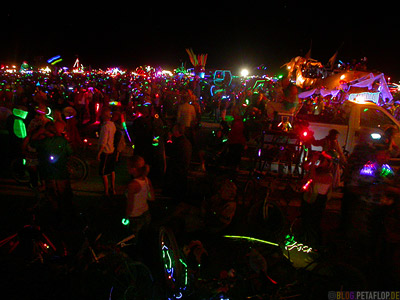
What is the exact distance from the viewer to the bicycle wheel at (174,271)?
347 centimetres

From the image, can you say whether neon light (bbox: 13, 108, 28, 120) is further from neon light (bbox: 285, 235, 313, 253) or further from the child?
neon light (bbox: 285, 235, 313, 253)

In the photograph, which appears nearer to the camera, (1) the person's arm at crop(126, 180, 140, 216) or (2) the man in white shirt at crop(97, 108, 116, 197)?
(1) the person's arm at crop(126, 180, 140, 216)

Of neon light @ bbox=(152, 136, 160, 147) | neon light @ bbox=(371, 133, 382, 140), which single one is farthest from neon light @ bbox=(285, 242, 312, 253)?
neon light @ bbox=(371, 133, 382, 140)

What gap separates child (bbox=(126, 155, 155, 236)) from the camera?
13.6ft

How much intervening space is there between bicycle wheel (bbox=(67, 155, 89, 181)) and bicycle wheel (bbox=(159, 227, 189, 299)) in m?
4.58

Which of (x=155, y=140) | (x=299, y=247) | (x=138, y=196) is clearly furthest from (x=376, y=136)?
(x=138, y=196)

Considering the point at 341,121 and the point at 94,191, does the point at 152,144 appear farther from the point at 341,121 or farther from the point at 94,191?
the point at 341,121

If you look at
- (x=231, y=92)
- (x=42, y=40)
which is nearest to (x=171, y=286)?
(x=231, y=92)

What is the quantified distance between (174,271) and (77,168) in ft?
16.5

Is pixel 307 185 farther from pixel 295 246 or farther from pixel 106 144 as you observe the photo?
pixel 106 144

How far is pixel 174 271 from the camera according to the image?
3.48 m

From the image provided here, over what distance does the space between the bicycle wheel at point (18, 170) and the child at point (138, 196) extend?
167 inches

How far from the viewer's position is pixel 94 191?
7.03 m

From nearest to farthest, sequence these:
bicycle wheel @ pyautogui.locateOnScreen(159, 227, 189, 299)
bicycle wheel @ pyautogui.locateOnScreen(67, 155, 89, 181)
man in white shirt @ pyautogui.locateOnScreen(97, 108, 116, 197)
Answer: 1. bicycle wheel @ pyautogui.locateOnScreen(159, 227, 189, 299)
2. man in white shirt @ pyautogui.locateOnScreen(97, 108, 116, 197)
3. bicycle wheel @ pyautogui.locateOnScreen(67, 155, 89, 181)
